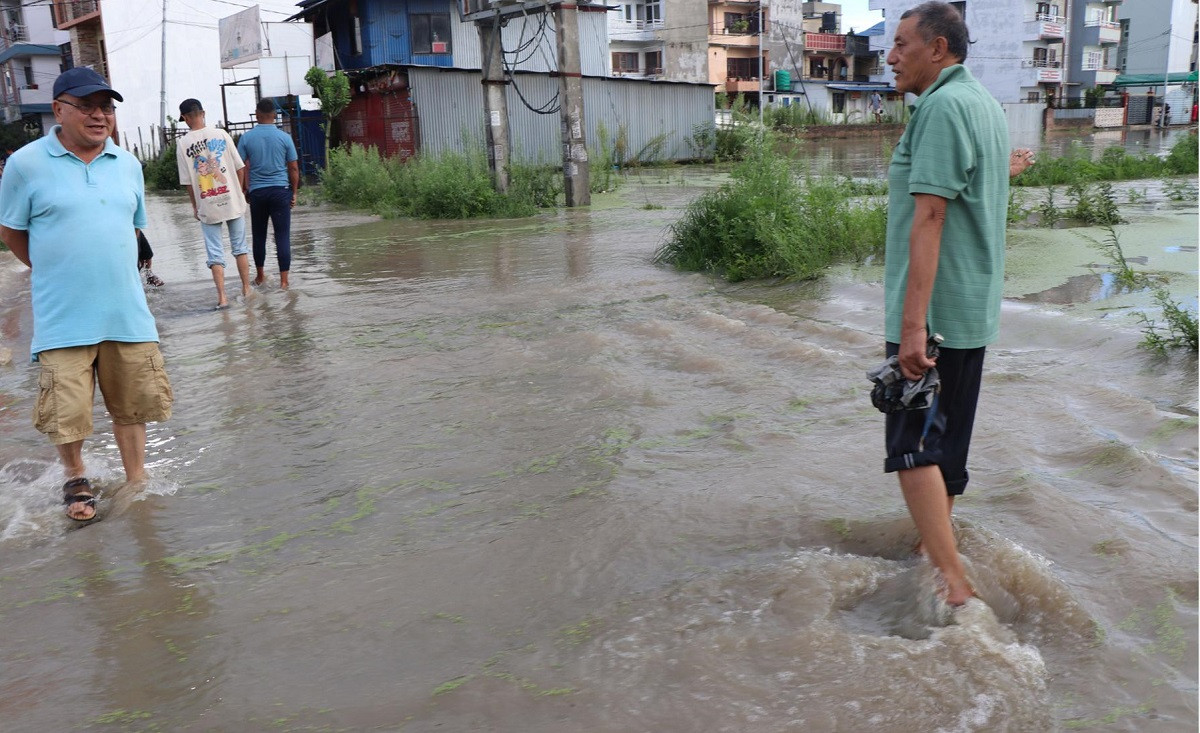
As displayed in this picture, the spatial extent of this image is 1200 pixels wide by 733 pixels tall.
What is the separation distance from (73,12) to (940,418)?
53.2 metres

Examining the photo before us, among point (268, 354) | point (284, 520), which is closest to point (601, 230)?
point (268, 354)

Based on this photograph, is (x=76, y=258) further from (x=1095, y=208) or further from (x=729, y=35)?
(x=729, y=35)

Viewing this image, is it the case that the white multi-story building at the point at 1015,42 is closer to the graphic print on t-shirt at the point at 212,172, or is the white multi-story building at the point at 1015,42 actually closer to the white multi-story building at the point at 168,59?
the white multi-story building at the point at 168,59

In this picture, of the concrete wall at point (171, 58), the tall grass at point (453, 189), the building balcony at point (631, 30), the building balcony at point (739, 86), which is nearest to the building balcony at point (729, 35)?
the building balcony at point (739, 86)

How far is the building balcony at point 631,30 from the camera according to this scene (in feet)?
181

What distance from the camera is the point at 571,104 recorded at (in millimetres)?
17234

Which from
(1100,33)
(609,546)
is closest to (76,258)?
(609,546)

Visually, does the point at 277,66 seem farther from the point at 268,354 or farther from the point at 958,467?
the point at 958,467

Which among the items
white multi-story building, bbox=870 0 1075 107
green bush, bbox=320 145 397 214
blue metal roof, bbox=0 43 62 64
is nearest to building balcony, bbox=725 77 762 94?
white multi-story building, bbox=870 0 1075 107

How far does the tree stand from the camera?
28578 millimetres

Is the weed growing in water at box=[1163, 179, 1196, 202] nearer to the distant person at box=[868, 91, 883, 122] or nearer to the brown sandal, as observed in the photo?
the brown sandal

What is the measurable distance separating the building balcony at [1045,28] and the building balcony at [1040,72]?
1.46 m

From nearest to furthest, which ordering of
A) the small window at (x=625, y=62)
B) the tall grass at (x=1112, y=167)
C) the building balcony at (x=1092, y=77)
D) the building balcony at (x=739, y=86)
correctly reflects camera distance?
the tall grass at (x=1112, y=167) < the small window at (x=625, y=62) < the building balcony at (x=739, y=86) < the building balcony at (x=1092, y=77)

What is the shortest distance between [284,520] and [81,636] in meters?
1.03
